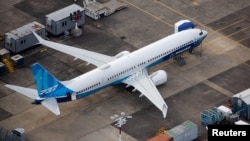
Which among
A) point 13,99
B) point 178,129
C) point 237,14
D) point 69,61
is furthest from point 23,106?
point 237,14

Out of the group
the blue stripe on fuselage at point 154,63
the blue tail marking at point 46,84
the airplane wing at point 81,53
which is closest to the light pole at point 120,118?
the blue stripe on fuselage at point 154,63

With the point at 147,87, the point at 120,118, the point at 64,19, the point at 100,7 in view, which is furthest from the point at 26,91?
the point at 100,7

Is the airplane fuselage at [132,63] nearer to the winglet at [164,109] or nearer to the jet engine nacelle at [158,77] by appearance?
the jet engine nacelle at [158,77]

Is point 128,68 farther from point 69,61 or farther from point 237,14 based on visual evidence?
point 237,14

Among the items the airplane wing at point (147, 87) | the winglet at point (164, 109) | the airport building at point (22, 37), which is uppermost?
the winglet at point (164, 109)

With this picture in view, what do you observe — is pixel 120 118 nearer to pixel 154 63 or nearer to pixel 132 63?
pixel 132 63
